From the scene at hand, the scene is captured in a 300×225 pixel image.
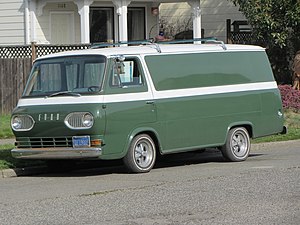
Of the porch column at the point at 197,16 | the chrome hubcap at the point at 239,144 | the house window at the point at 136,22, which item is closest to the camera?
the chrome hubcap at the point at 239,144

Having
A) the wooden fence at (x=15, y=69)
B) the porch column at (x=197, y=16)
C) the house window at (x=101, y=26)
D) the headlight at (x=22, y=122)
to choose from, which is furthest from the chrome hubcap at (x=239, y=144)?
the house window at (x=101, y=26)

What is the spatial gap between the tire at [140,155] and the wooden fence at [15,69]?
32.5 feet

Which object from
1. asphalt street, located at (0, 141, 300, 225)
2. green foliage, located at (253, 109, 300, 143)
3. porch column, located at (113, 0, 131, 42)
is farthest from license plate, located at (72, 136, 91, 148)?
porch column, located at (113, 0, 131, 42)

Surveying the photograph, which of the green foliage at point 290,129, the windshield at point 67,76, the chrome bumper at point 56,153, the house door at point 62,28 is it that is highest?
the house door at point 62,28

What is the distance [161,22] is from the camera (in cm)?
3481

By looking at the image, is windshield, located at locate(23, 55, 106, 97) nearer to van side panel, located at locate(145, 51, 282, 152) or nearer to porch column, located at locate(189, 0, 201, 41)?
van side panel, located at locate(145, 51, 282, 152)

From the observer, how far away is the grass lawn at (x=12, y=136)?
1509 cm

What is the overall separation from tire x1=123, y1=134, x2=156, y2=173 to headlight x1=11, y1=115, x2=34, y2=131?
1756 millimetres

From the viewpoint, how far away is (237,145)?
15.9 meters

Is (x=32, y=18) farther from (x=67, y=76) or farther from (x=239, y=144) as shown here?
(x=67, y=76)

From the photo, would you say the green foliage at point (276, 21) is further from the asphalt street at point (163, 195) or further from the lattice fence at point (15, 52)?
the asphalt street at point (163, 195)

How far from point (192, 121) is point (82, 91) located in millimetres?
2249

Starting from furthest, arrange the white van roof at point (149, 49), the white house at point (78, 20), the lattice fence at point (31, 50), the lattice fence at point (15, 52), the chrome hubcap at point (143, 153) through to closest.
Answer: the white house at point (78, 20), the lattice fence at point (15, 52), the lattice fence at point (31, 50), the white van roof at point (149, 49), the chrome hubcap at point (143, 153)

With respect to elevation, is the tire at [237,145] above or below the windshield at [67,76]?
below
